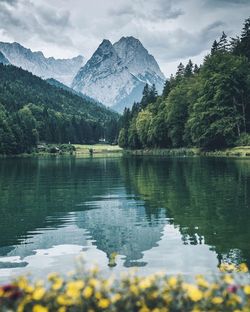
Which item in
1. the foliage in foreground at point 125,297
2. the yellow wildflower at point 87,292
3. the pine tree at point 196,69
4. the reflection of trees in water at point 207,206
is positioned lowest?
the reflection of trees in water at point 207,206

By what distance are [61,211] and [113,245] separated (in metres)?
11.3

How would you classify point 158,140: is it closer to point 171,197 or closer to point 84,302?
point 171,197

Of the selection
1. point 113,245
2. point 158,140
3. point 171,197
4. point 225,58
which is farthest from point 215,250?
point 158,140

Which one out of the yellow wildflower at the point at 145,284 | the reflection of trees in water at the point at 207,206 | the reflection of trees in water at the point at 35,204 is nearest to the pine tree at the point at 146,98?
the reflection of trees in water at the point at 207,206

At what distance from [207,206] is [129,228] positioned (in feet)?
26.5

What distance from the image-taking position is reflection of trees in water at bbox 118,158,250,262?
68.0 feet

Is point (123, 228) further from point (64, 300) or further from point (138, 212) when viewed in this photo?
point (64, 300)

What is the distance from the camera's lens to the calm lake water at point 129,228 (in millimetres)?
17672

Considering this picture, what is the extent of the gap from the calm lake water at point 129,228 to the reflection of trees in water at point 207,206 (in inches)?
1.9

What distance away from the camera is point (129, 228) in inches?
969

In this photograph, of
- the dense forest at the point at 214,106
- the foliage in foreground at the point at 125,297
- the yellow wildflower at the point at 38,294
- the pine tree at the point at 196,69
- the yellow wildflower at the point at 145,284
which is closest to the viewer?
the yellow wildflower at the point at 38,294

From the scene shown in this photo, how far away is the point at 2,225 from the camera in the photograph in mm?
26031

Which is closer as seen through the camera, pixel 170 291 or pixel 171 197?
pixel 170 291

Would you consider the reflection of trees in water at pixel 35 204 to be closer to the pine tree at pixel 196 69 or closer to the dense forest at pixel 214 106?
the dense forest at pixel 214 106
